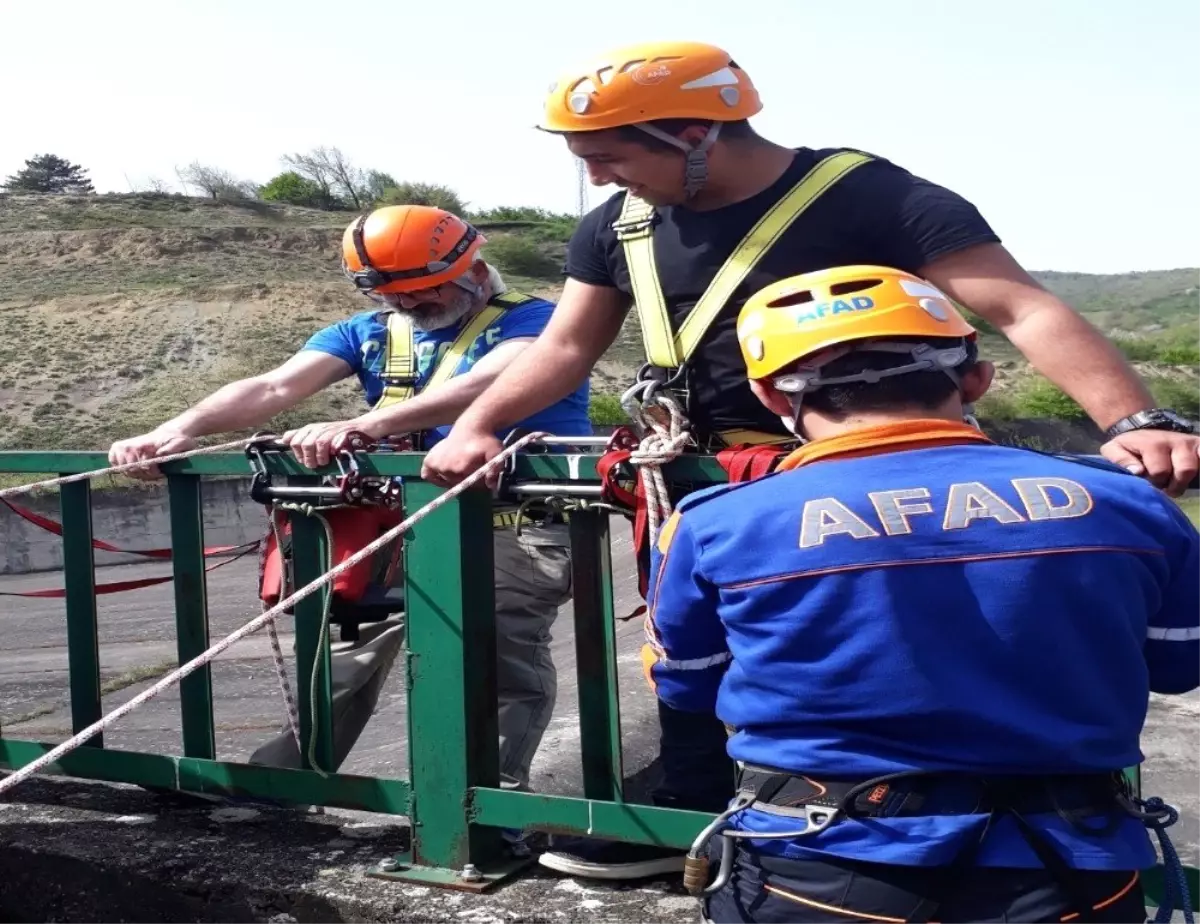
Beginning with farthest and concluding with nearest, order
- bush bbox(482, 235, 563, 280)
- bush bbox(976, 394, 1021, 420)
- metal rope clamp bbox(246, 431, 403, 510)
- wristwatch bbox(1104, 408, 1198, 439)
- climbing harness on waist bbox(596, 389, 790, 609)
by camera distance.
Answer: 1. bush bbox(482, 235, 563, 280)
2. bush bbox(976, 394, 1021, 420)
3. metal rope clamp bbox(246, 431, 403, 510)
4. climbing harness on waist bbox(596, 389, 790, 609)
5. wristwatch bbox(1104, 408, 1198, 439)

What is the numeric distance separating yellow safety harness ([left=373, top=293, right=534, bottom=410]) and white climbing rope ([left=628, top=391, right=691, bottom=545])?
4.68 feet

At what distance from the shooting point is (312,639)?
3.96 meters

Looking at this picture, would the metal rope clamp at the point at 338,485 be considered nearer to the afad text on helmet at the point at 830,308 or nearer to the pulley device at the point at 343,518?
the pulley device at the point at 343,518

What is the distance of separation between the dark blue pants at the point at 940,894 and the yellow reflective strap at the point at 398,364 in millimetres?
2824

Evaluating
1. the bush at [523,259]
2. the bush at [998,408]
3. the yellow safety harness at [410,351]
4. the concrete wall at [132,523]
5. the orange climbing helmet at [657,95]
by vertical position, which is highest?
the bush at [523,259]

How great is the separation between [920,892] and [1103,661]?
1.41 ft

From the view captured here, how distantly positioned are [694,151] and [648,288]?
1.12ft

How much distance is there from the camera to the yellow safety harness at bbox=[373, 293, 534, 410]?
4.54 metres

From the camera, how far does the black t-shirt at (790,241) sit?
3014 millimetres

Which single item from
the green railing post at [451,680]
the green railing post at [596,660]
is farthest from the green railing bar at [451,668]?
the green railing post at [596,660]

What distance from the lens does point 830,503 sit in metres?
2.03

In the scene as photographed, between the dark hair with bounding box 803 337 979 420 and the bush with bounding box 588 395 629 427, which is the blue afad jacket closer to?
the dark hair with bounding box 803 337 979 420

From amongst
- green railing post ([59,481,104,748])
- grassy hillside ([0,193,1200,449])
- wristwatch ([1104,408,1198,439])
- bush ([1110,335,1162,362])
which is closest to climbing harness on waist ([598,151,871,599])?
wristwatch ([1104,408,1198,439])

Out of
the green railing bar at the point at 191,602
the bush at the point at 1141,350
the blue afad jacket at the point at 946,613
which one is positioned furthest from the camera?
the bush at the point at 1141,350
